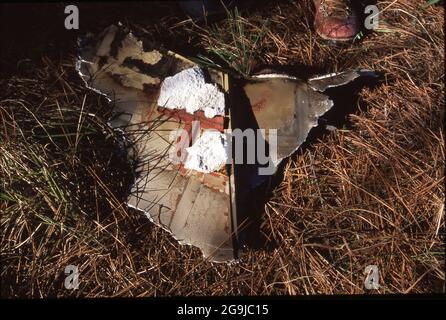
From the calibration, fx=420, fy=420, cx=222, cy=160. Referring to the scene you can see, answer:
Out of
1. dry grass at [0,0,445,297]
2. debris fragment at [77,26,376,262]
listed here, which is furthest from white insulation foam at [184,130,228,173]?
dry grass at [0,0,445,297]

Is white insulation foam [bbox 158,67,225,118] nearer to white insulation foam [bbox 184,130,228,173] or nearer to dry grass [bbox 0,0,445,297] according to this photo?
white insulation foam [bbox 184,130,228,173]

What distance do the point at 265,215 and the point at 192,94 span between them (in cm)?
62

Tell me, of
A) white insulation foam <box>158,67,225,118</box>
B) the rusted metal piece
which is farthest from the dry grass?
white insulation foam <box>158,67,225,118</box>

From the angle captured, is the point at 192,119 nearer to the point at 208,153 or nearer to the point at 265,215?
the point at 208,153

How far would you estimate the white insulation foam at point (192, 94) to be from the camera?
1.83m

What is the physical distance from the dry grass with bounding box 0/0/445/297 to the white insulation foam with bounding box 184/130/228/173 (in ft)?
1.01

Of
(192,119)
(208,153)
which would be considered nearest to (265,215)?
(208,153)

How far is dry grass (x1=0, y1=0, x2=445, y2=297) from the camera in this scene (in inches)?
68.9

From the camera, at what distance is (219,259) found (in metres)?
1.73

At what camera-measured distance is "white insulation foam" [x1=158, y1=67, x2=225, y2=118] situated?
1830mm

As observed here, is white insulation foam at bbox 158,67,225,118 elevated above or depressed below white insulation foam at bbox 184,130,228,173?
above

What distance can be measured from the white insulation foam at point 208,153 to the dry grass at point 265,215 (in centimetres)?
31

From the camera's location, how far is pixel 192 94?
1.85 m

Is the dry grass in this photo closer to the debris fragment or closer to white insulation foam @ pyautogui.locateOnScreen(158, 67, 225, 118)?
the debris fragment
